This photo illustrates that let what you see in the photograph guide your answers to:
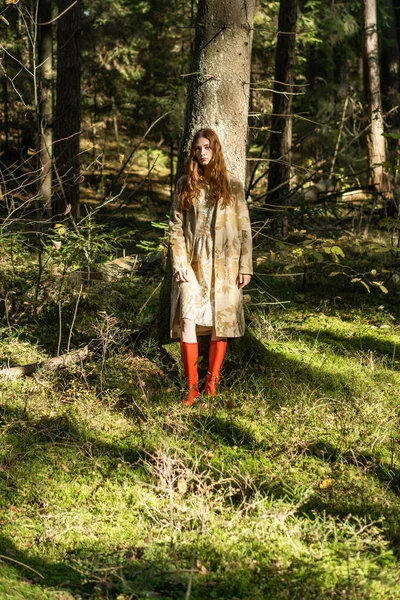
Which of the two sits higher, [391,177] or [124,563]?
[391,177]

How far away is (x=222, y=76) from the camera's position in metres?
5.95

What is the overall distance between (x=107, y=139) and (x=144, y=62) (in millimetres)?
3069

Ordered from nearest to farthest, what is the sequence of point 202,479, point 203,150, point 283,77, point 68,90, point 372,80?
point 202,479, point 203,150, point 68,90, point 283,77, point 372,80

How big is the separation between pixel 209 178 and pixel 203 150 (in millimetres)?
264

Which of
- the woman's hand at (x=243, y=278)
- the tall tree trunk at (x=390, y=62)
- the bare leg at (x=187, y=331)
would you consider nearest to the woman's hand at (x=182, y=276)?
the bare leg at (x=187, y=331)

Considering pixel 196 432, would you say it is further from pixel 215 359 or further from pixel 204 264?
pixel 204 264

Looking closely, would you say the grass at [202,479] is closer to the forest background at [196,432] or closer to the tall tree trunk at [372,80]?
the forest background at [196,432]

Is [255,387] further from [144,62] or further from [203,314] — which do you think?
[144,62]

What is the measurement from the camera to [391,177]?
15.8m

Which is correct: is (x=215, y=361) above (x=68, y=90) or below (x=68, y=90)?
below

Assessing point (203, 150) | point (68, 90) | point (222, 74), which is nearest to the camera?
point (203, 150)

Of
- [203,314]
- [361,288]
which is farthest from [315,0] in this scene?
[203,314]

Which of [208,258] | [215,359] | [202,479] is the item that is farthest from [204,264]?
[202,479]

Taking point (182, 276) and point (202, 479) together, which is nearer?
point (202, 479)
